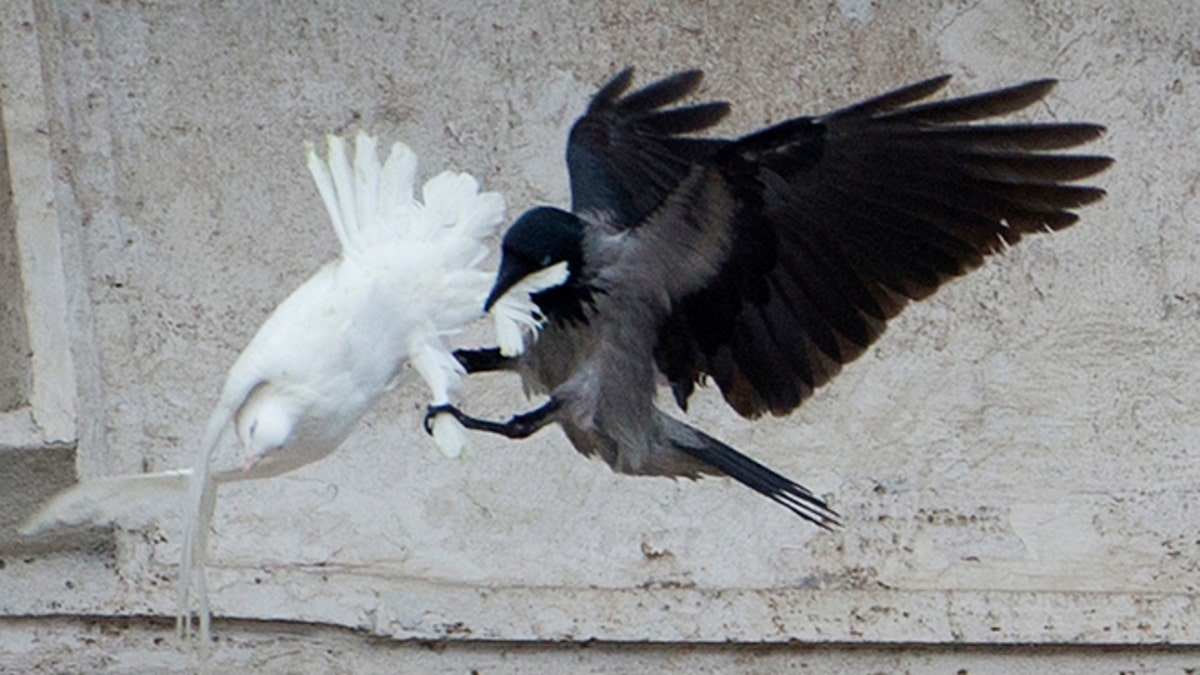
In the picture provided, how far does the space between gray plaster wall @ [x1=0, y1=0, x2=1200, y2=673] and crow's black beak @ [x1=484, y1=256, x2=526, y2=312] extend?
0.65 meters

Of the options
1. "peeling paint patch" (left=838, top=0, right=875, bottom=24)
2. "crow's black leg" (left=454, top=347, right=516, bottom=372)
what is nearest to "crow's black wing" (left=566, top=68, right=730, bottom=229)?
"crow's black leg" (left=454, top=347, right=516, bottom=372)

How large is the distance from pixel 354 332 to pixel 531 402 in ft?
3.45

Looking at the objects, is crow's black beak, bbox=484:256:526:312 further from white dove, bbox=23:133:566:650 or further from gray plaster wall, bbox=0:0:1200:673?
gray plaster wall, bbox=0:0:1200:673

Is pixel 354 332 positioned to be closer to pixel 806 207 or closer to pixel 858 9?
pixel 806 207

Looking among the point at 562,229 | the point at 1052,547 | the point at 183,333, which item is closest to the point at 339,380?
A: the point at 562,229

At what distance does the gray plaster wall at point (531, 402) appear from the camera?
3.39 meters

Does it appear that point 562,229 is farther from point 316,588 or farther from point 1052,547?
point 1052,547

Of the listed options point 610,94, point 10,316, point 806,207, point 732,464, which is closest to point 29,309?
point 10,316

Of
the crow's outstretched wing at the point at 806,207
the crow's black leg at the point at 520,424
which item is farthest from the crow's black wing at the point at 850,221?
the crow's black leg at the point at 520,424

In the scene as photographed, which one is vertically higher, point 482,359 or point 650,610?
point 482,359

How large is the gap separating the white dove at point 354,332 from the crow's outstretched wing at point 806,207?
0.27 m

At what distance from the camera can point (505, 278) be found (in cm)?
280

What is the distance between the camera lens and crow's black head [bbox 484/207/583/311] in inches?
111

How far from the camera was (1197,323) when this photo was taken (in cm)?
378
